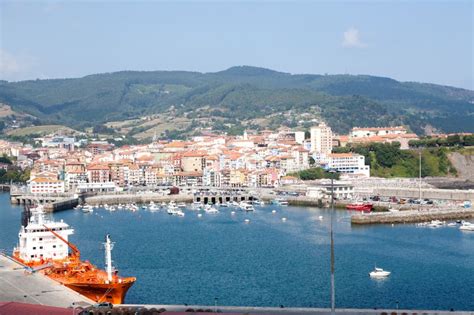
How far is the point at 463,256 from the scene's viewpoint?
23844 mm

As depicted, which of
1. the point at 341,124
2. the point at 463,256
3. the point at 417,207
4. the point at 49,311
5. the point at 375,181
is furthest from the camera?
the point at 341,124

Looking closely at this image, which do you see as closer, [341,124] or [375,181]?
[375,181]

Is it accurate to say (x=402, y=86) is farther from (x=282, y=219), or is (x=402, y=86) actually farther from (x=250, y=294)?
(x=250, y=294)

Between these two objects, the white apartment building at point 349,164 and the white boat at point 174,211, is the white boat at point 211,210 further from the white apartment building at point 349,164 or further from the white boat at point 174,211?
the white apartment building at point 349,164

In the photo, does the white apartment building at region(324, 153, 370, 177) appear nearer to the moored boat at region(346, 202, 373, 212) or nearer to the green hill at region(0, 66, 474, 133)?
the moored boat at region(346, 202, 373, 212)

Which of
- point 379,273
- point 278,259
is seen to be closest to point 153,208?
point 278,259

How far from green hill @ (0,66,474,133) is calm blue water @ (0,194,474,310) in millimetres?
60007

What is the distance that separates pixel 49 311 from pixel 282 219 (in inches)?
860

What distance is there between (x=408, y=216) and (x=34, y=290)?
1944cm

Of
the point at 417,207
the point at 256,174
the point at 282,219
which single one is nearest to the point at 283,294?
the point at 282,219

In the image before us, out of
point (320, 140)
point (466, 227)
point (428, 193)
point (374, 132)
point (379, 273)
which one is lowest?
point (379, 273)

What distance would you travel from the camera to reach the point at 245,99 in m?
116

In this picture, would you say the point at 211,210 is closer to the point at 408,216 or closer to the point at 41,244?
the point at 408,216

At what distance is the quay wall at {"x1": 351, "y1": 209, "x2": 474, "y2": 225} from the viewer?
1260 inches
